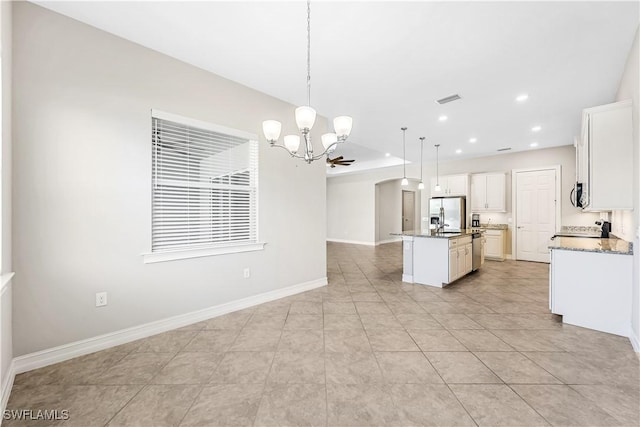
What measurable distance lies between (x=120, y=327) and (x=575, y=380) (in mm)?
3939

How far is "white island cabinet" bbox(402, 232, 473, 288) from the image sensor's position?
171 inches

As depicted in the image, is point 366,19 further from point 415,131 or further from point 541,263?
point 541,263

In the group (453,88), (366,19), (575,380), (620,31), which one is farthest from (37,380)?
(620,31)

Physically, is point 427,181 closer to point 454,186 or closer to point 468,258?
point 454,186

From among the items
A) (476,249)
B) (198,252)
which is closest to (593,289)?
(476,249)

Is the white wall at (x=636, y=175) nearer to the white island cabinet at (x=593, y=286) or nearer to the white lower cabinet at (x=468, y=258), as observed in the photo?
the white island cabinet at (x=593, y=286)

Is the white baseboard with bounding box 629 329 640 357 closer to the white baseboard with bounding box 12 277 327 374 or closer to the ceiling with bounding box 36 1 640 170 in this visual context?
the ceiling with bounding box 36 1 640 170

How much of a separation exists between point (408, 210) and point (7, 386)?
452 inches

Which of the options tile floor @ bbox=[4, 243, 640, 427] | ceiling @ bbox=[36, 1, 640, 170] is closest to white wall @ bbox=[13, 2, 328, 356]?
ceiling @ bbox=[36, 1, 640, 170]

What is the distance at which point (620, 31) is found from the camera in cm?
242

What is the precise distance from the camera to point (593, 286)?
2838 millimetres

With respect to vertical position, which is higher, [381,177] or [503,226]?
[381,177]

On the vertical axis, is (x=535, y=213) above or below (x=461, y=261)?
above

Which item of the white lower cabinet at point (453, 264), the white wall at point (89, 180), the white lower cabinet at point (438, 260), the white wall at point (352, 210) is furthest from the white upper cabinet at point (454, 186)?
the white wall at point (89, 180)
